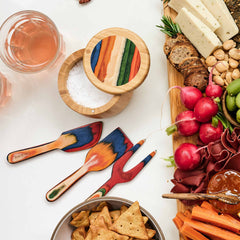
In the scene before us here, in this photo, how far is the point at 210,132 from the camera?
117cm

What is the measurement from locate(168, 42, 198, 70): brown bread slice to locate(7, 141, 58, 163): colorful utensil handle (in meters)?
0.57

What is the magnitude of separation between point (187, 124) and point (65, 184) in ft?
1.74

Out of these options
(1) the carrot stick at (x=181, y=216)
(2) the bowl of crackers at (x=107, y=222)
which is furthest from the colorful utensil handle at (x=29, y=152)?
(1) the carrot stick at (x=181, y=216)

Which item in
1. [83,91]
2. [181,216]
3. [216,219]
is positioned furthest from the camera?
[83,91]

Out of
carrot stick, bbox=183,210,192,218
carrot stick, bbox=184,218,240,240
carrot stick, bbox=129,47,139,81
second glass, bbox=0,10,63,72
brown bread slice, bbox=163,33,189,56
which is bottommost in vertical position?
carrot stick, bbox=184,218,240,240

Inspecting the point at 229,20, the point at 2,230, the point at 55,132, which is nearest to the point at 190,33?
the point at 229,20

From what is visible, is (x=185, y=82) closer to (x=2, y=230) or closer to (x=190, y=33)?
(x=190, y=33)

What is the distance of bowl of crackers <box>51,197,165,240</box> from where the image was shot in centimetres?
110

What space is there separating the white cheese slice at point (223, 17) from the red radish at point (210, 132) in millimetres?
334

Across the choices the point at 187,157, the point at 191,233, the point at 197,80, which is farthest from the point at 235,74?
the point at 191,233

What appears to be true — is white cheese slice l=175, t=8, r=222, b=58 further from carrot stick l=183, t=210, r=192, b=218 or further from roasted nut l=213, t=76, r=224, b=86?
carrot stick l=183, t=210, r=192, b=218

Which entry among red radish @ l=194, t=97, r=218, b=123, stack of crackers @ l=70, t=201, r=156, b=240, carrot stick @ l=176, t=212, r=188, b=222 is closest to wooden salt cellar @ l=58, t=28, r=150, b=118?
red radish @ l=194, t=97, r=218, b=123

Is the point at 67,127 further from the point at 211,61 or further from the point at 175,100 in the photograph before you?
the point at 211,61

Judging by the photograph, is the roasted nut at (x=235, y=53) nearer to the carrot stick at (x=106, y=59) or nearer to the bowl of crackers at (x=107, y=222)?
the carrot stick at (x=106, y=59)
